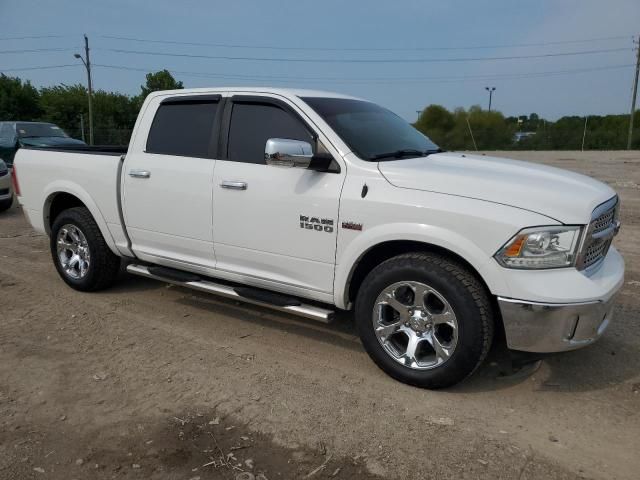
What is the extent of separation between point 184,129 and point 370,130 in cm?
161

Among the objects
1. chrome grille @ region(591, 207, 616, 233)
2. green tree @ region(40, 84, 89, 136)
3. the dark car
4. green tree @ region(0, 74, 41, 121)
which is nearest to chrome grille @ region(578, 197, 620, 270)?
chrome grille @ region(591, 207, 616, 233)

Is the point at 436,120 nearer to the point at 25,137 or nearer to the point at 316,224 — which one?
the point at 25,137

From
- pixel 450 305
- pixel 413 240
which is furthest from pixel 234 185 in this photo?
pixel 450 305

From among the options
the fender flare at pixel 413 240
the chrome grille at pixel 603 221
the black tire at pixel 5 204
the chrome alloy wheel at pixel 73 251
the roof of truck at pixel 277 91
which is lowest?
the black tire at pixel 5 204

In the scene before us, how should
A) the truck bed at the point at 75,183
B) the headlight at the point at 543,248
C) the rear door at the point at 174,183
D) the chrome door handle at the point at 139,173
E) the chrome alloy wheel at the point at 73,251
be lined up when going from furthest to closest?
the chrome alloy wheel at the point at 73,251, the truck bed at the point at 75,183, the chrome door handle at the point at 139,173, the rear door at the point at 174,183, the headlight at the point at 543,248

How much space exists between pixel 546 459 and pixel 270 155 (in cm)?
240

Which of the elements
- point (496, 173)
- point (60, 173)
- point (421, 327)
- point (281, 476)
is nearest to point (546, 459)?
point (421, 327)

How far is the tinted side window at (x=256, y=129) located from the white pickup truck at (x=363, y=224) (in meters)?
0.01

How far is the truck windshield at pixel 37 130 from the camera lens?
1441cm

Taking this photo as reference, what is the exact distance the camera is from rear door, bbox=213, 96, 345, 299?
375 centimetres

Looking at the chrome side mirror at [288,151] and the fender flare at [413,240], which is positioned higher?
the chrome side mirror at [288,151]

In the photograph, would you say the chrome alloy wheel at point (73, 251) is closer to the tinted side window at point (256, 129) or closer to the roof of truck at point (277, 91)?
the roof of truck at point (277, 91)

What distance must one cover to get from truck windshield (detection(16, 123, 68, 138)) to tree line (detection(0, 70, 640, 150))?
24.0 metres

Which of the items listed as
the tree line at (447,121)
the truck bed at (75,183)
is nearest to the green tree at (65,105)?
the tree line at (447,121)
